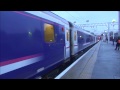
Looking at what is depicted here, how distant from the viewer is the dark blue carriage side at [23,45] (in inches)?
247

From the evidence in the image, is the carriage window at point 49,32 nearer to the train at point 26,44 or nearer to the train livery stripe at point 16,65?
the train at point 26,44

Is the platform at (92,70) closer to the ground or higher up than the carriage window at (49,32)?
closer to the ground

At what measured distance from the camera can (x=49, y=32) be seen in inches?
421

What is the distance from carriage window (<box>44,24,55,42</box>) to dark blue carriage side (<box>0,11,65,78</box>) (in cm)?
23

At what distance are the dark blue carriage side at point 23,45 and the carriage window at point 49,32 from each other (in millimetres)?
227

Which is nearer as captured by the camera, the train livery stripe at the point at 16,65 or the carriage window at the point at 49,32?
the train livery stripe at the point at 16,65

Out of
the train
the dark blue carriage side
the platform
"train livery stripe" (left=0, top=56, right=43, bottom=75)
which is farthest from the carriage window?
"train livery stripe" (left=0, top=56, right=43, bottom=75)

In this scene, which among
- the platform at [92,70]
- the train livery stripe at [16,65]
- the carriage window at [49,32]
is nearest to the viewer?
the train livery stripe at [16,65]

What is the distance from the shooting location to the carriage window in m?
10.1

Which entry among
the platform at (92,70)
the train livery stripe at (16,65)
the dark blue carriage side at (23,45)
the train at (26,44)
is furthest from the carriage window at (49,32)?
the train livery stripe at (16,65)
